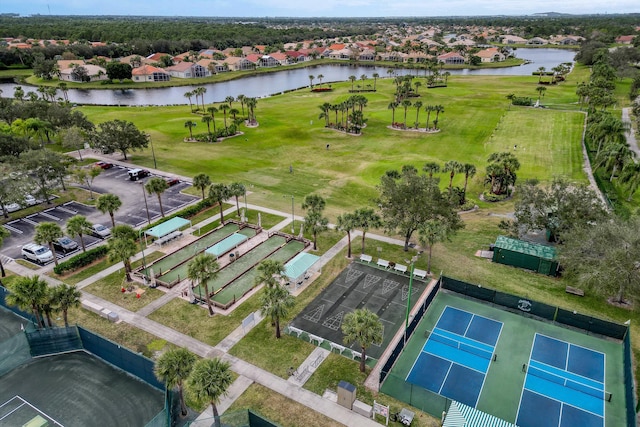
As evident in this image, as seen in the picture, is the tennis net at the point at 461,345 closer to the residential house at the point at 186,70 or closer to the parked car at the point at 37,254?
the parked car at the point at 37,254

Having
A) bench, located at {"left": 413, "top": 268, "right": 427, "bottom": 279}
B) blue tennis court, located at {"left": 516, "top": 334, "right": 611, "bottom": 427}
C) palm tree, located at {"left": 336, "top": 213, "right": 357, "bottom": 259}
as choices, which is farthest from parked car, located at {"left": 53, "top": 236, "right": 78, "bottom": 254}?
blue tennis court, located at {"left": 516, "top": 334, "right": 611, "bottom": 427}

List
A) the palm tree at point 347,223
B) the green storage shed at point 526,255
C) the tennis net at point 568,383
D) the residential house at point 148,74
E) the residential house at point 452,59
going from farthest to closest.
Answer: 1. the residential house at point 452,59
2. the residential house at point 148,74
3. the palm tree at point 347,223
4. the green storage shed at point 526,255
5. the tennis net at point 568,383

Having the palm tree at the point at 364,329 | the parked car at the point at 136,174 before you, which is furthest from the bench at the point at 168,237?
the palm tree at the point at 364,329

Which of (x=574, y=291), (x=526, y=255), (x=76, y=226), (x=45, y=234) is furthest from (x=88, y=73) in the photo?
(x=574, y=291)

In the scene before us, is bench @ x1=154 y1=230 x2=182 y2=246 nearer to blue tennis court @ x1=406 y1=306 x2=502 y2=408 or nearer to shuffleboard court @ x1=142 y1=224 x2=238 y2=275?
shuffleboard court @ x1=142 y1=224 x2=238 y2=275

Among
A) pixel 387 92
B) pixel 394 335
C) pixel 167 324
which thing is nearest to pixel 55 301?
pixel 167 324

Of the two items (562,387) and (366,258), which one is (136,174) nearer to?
(366,258)
